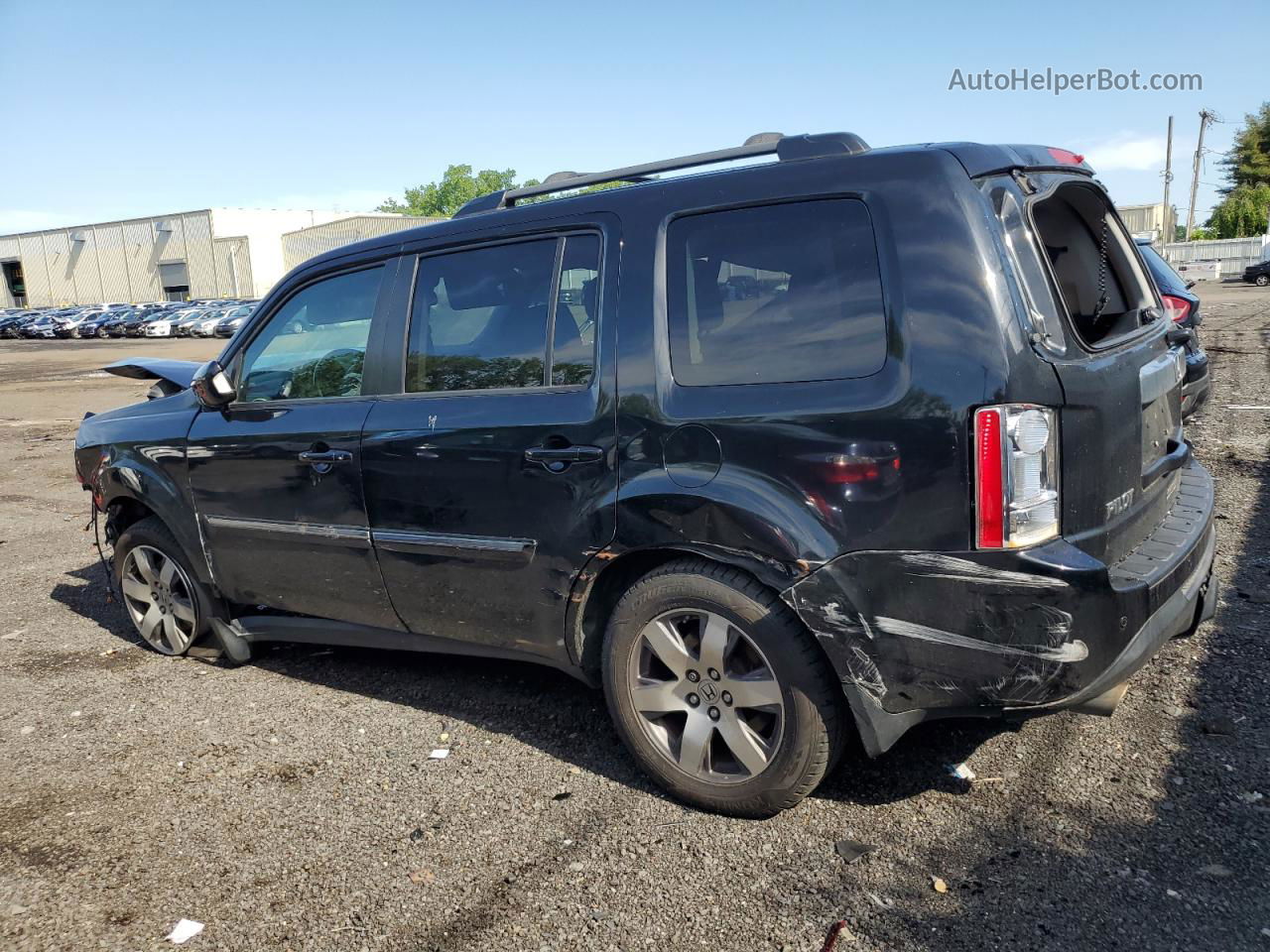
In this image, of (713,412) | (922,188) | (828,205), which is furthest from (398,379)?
(922,188)

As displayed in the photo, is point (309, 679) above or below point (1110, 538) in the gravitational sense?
below

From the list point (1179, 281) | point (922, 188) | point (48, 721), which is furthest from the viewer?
point (1179, 281)

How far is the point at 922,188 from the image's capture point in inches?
108

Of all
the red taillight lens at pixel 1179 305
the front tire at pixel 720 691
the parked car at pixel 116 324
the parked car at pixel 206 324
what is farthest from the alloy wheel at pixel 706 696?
the parked car at pixel 116 324

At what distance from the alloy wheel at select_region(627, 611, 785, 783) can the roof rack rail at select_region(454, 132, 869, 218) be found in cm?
144

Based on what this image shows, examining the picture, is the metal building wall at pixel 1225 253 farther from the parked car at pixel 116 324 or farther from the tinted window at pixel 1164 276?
the parked car at pixel 116 324

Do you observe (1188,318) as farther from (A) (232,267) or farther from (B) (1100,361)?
(A) (232,267)

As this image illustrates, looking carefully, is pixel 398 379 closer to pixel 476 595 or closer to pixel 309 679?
pixel 476 595

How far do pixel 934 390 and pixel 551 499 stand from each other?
1.31m

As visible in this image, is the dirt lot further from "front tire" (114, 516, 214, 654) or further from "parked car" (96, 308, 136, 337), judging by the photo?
"parked car" (96, 308, 136, 337)

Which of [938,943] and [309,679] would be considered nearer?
[938,943]

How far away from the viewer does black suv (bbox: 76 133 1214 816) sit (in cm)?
267

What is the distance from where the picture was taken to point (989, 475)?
8.55ft

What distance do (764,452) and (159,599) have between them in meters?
3.51
